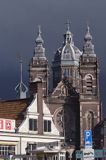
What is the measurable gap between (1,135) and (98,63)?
71.5m

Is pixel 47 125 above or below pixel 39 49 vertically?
below

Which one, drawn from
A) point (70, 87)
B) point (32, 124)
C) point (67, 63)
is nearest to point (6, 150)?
point (32, 124)

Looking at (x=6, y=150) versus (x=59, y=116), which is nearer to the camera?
(x=6, y=150)

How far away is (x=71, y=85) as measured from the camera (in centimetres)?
13025

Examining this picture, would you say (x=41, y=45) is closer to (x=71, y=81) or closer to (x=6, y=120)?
(x=71, y=81)

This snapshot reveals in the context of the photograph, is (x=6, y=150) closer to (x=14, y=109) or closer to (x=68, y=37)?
(x=14, y=109)

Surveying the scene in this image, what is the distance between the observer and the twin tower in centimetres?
12475

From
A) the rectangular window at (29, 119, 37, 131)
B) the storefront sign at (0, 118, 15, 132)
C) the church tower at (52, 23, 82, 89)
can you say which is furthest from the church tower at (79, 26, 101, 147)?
the storefront sign at (0, 118, 15, 132)

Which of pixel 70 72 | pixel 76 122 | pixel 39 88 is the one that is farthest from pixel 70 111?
pixel 39 88

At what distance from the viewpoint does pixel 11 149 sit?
6322 cm

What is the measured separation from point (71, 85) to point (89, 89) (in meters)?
3.56

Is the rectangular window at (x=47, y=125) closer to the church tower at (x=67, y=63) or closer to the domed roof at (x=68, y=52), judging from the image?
the church tower at (x=67, y=63)

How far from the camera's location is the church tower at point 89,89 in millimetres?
124500

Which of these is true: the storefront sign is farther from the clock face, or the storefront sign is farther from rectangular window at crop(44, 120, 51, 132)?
the clock face
